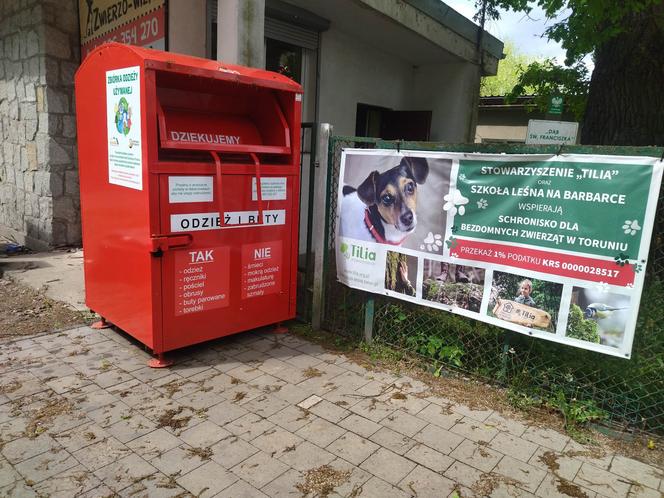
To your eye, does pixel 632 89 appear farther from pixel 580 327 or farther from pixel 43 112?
pixel 43 112

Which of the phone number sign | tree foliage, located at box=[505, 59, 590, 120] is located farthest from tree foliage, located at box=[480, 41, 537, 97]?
the phone number sign

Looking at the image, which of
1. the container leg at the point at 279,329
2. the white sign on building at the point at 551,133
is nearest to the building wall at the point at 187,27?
the container leg at the point at 279,329

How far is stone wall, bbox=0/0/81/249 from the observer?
6387 millimetres

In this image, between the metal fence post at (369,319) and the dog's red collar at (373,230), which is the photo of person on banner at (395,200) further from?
the metal fence post at (369,319)

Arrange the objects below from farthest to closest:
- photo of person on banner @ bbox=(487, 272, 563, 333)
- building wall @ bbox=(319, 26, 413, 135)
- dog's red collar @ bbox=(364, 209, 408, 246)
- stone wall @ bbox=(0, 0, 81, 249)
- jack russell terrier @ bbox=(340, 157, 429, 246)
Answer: building wall @ bbox=(319, 26, 413, 135)
stone wall @ bbox=(0, 0, 81, 249)
dog's red collar @ bbox=(364, 209, 408, 246)
jack russell terrier @ bbox=(340, 157, 429, 246)
photo of person on banner @ bbox=(487, 272, 563, 333)

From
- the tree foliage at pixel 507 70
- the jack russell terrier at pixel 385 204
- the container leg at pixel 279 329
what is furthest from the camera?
the tree foliage at pixel 507 70

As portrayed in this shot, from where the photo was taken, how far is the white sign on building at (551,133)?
506 centimetres

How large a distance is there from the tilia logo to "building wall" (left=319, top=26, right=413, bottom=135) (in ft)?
13.6

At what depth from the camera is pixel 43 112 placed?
21.3ft

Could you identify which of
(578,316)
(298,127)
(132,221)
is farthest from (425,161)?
(132,221)

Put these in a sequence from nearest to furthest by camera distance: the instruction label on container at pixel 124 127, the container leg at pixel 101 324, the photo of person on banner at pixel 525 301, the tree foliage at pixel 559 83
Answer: the photo of person on banner at pixel 525 301 → the instruction label on container at pixel 124 127 → the container leg at pixel 101 324 → the tree foliage at pixel 559 83

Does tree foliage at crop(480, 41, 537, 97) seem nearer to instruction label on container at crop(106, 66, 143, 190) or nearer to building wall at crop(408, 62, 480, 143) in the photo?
building wall at crop(408, 62, 480, 143)

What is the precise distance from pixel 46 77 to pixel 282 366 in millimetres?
5244

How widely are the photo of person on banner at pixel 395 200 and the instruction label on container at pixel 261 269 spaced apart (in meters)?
0.61
